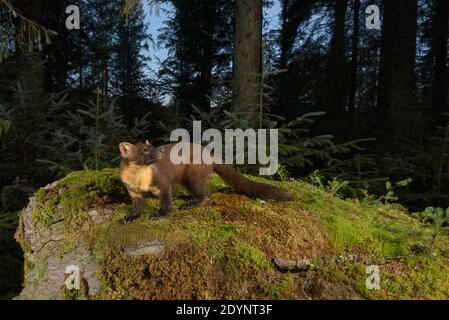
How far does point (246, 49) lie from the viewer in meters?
8.27

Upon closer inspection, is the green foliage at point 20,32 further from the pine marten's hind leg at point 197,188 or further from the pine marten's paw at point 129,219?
the pine marten's paw at point 129,219

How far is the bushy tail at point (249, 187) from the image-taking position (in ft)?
12.6

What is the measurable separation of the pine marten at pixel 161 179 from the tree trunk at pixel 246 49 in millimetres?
4386

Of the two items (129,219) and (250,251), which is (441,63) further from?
(129,219)

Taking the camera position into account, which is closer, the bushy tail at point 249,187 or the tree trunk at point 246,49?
the bushy tail at point 249,187

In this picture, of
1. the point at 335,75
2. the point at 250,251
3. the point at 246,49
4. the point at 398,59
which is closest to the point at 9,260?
the point at 250,251

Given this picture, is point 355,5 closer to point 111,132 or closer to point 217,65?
point 217,65

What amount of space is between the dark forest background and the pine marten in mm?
1624

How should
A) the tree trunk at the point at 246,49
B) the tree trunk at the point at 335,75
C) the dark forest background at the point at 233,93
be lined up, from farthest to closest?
1. the tree trunk at the point at 335,75
2. the tree trunk at the point at 246,49
3. the dark forest background at the point at 233,93

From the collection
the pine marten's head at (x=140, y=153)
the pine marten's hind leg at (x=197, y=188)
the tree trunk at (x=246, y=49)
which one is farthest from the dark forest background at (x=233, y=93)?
the pine marten's head at (x=140, y=153)

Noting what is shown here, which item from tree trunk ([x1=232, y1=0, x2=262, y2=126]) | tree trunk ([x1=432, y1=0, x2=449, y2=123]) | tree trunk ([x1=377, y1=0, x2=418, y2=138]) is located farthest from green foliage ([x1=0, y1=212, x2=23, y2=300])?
tree trunk ([x1=432, y1=0, x2=449, y2=123])

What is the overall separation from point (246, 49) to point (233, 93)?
905 mm

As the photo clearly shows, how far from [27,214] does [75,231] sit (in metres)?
1.06

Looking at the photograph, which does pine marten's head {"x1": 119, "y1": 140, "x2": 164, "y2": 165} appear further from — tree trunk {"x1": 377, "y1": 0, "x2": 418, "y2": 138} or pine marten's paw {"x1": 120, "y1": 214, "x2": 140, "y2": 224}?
tree trunk {"x1": 377, "y1": 0, "x2": 418, "y2": 138}
